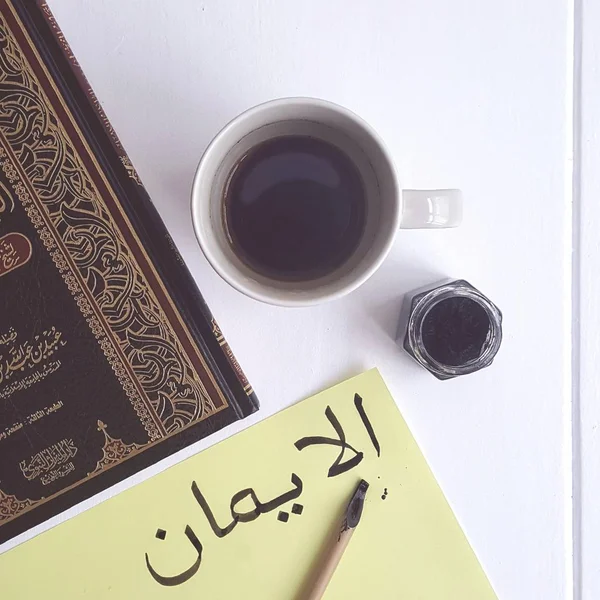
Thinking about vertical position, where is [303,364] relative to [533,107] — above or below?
below

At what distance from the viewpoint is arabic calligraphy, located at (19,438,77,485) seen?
473 mm

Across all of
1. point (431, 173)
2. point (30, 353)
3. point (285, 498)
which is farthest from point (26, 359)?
point (431, 173)

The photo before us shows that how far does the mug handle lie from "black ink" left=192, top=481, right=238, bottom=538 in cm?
25

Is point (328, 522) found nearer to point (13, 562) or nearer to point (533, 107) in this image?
point (13, 562)

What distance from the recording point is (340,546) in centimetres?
51

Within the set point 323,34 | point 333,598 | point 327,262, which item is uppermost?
point 323,34

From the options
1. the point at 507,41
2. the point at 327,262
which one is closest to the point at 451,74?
the point at 507,41

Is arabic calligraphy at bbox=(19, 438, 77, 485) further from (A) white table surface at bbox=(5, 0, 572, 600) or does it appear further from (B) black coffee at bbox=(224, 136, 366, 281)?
(B) black coffee at bbox=(224, 136, 366, 281)

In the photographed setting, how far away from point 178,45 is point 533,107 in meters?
0.27

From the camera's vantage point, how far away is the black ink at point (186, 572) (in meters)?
0.50

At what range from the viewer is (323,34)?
49cm

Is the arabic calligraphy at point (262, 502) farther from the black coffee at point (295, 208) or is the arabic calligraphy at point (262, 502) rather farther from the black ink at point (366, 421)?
the black coffee at point (295, 208)

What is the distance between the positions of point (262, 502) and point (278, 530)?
0.03m

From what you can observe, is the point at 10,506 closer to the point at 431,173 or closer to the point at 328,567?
the point at 328,567
